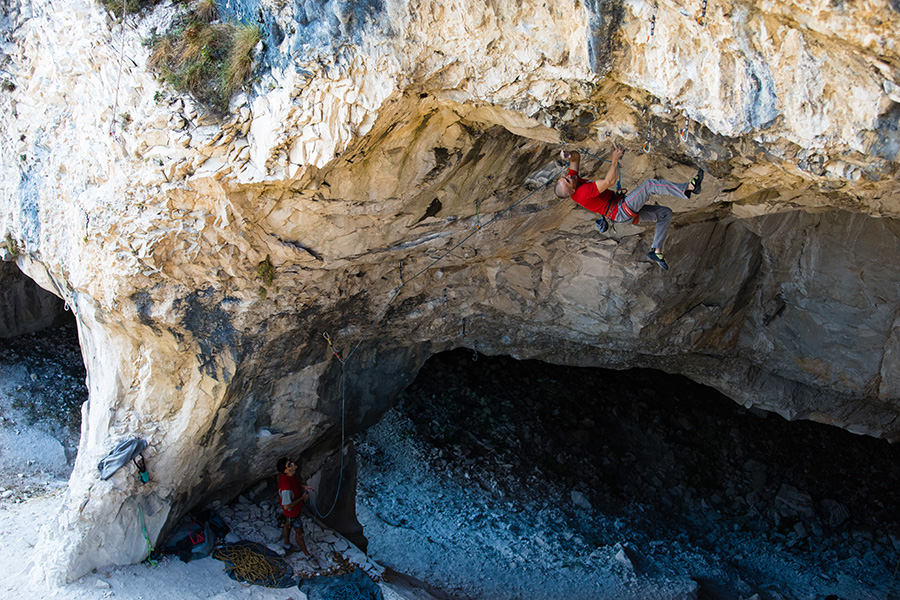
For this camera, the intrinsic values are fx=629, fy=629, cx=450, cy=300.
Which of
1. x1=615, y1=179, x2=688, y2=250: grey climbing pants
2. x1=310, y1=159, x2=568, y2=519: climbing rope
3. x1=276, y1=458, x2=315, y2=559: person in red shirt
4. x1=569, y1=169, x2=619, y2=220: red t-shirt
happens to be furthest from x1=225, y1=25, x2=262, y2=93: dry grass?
x1=276, y1=458, x2=315, y2=559: person in red shirt

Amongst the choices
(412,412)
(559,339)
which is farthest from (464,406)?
(559,339)

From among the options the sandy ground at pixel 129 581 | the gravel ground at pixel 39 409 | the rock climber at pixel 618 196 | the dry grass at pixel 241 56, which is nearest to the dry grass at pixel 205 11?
the dry grass at pixel 241 56

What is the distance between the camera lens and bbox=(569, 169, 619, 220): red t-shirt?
414 centimetres

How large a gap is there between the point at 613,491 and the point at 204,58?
7289 mm

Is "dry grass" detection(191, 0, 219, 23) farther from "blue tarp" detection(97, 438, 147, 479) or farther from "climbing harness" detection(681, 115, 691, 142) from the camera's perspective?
"blue tarp" detection(97, 438, 147, 479)

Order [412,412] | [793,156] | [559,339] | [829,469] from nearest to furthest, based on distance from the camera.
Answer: [793,156], [559,339], [829,469], [412,412]

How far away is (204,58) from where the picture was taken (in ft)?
13.4

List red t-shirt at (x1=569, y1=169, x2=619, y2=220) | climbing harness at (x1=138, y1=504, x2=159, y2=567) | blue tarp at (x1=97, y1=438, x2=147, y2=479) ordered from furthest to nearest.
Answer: climbing harness at (x1=138, y1=504, x2=159, y2=567), blue tarp at (x1=97, y1=438, x2=147, y2=479), red t-shirt at (x1=569, y1=169, x2=619, y2=220)

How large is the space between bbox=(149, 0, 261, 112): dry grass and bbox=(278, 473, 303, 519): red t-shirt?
4066 mm

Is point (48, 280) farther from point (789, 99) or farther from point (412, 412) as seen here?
point (789, 99)

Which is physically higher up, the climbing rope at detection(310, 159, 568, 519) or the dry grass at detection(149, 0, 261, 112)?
the dry grass at detection(149, 0, 261, 112)

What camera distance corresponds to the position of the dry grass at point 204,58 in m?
4.01

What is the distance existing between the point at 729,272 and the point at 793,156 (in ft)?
11.5

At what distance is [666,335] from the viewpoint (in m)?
6.84
